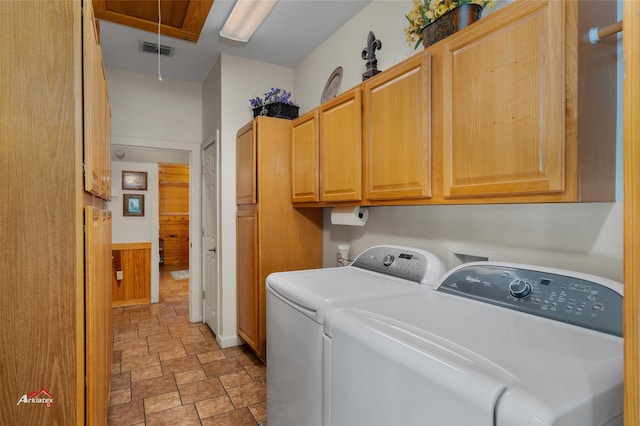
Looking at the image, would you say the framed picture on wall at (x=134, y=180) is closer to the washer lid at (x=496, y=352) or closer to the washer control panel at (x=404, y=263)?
the washer control panel at (x=404, y=263)

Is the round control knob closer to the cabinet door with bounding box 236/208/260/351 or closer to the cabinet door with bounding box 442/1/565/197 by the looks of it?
the cabinet door with bounding box 442/1/565/197

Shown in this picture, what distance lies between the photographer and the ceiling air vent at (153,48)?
114 inches

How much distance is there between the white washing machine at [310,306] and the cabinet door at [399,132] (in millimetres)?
348

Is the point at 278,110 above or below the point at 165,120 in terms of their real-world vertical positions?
below

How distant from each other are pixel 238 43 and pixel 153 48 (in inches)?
30.8

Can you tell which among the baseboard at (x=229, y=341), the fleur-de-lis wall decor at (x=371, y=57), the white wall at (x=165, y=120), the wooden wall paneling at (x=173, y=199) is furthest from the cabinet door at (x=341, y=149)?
the wooden wall paneling at (x=173, y=199)

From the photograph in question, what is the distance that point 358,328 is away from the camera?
3.36 ft

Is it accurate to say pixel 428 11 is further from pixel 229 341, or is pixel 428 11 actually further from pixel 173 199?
pixel 173 199

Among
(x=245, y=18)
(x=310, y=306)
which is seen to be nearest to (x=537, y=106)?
(x=310, y=306)

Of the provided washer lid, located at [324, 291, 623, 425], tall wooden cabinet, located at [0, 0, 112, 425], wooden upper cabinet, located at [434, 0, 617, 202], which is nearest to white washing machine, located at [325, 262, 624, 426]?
washer lid, located at [324, 291, 623, 425]

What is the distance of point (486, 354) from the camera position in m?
0.79

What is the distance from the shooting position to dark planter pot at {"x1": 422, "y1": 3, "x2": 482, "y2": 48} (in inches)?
53.2

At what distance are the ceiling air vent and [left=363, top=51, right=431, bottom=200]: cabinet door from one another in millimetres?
2119

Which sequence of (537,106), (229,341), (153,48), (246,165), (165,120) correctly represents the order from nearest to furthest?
1. (537,106)
2. (246,165)
3. (153,48)
4. (229,341)
5. (165,120)
